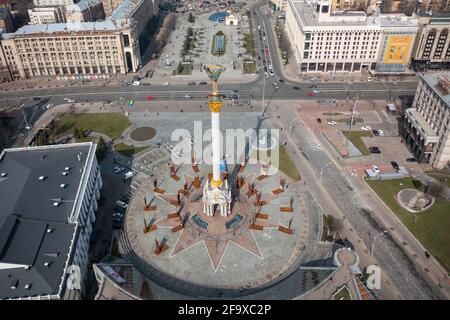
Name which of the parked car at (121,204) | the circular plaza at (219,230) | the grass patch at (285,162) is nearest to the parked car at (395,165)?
the grass patch at (285,162)

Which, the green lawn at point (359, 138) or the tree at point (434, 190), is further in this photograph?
the green lawn at point (359, 138)

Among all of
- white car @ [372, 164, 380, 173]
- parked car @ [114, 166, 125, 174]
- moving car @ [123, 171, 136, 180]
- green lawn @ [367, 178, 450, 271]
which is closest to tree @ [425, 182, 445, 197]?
green lawn @ [367, 178, 450, 271]

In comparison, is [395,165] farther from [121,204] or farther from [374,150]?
[121,204]

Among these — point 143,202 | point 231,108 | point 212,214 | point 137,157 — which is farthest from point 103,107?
point 212,214

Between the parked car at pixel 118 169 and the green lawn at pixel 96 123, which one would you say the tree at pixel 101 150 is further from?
the parked car at pixel 118 169

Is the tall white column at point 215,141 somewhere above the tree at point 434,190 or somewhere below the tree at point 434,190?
above

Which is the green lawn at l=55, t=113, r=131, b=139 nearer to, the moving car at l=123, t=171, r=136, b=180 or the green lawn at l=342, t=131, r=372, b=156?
the moving car at l=123, t=171, r=136, b=180
